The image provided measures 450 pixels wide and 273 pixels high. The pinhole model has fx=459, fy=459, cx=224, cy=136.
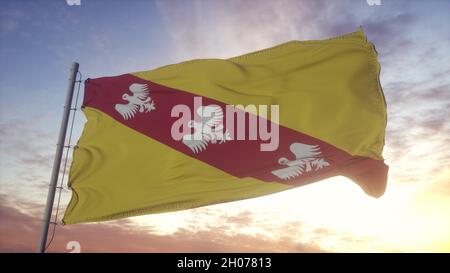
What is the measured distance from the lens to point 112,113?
8531 millimetres

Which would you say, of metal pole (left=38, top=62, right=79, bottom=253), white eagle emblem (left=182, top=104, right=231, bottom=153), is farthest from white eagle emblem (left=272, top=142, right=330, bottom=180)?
metal pole (left=38, top=62, right=79, bottom=253)

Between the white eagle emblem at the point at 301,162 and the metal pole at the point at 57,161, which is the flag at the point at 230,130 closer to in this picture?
the white eagle emblem at the point at 301,162

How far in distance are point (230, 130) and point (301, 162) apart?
1.41m

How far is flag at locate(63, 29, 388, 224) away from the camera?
7.79 m

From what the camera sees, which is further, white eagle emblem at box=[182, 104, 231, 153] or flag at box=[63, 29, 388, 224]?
white eagle emblem at box=[182, 104, 231, 153]

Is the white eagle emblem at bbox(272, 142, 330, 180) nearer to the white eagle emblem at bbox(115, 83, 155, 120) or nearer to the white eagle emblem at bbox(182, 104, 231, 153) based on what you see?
the white eagle emblem at bbox(182, 104, 231, 153)

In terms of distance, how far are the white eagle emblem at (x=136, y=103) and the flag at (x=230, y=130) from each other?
0.06ft

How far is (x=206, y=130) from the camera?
328 inches

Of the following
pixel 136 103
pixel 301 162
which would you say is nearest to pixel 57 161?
pixel 136 103

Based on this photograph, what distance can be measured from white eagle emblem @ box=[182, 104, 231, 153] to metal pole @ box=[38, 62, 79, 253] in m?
2.08

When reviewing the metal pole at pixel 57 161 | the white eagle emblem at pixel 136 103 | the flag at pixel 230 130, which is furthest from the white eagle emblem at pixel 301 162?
the metal pole at pixel 57 161

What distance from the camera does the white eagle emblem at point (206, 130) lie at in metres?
8.23

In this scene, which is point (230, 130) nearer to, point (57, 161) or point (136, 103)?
point (136, 103)
